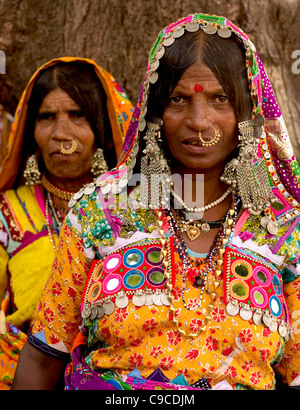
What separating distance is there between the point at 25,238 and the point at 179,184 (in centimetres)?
133

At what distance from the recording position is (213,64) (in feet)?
7.97

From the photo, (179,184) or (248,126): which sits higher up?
(248,126)

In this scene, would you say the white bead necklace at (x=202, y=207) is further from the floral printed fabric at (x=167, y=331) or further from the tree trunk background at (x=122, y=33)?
the tree trunk background at (x=122, y=33)

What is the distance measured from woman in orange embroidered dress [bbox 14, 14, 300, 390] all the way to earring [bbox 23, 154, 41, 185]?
4.28ft

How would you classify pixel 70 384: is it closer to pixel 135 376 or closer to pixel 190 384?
pixel 135 376

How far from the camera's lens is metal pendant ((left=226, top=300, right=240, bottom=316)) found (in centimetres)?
239

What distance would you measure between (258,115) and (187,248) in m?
0.58

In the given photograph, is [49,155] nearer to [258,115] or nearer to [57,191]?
[57,191]

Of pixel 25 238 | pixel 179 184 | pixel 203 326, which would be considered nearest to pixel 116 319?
pixel 203 326

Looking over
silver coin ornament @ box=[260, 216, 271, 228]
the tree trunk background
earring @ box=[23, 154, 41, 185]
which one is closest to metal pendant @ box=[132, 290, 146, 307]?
silver coin ornament @ box=[260, 216, 271, 228]

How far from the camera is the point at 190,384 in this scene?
237cm

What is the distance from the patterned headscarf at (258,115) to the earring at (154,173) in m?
0.05

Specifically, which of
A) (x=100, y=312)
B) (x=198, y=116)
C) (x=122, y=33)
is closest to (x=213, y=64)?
(x=198, y=116)

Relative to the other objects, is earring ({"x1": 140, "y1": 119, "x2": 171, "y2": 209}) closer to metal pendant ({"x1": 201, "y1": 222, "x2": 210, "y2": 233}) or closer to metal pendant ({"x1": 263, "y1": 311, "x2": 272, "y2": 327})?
metal pendant ({"x1": 201, "y1": 222, "x2": 210, "y2": 233})
